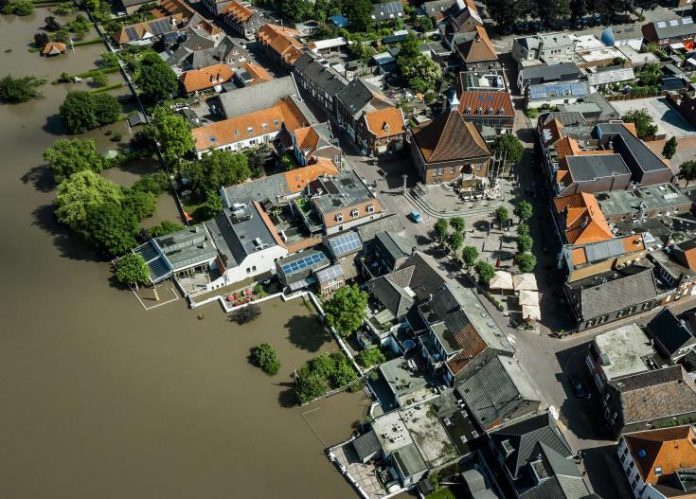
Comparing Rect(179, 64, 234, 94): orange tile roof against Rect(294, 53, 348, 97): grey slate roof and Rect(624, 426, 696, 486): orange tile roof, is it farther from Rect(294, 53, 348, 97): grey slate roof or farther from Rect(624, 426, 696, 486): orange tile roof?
Rect(624, 426, 696, 486): orange tile roof

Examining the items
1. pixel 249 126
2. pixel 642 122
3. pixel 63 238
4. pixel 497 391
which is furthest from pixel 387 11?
pixel 497 391

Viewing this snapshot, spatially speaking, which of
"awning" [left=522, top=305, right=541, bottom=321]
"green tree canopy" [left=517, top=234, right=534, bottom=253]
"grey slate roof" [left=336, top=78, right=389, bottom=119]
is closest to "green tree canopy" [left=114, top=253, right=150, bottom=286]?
"grey slate roof" [left=336, top=78, right=389, bottom=119]

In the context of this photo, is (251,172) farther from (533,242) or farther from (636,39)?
(636,39)

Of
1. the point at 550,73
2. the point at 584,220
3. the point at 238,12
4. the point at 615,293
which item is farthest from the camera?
the point at 238,12

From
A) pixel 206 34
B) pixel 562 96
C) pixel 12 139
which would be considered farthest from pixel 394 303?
pixel 206 34

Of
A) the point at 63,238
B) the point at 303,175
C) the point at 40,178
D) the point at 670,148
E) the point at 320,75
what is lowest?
the point at 63,238

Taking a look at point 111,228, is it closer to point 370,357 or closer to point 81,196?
point 81,196
